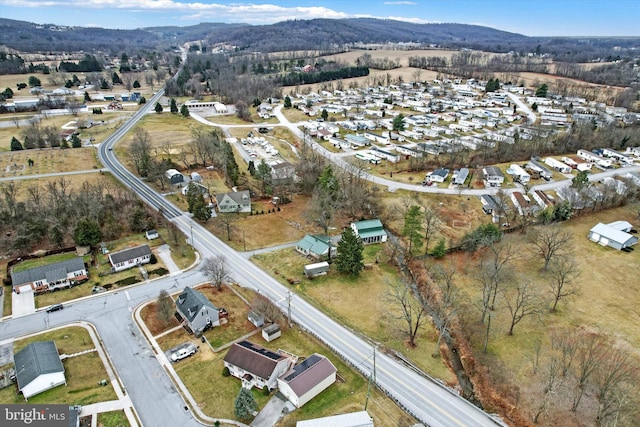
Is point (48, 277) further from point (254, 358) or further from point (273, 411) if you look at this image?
point (273, 411)

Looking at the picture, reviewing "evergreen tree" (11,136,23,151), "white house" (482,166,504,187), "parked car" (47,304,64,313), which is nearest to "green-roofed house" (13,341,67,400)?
"parked car" (47,304,64,313)

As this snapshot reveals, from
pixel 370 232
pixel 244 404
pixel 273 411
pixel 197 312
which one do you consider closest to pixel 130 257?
pixel 197 312

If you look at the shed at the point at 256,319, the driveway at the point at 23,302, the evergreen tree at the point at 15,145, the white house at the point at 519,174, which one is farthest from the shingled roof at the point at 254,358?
the evergreen tree at the point at 15,145

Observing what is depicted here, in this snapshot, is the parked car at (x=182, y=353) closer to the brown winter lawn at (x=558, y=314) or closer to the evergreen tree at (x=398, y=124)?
the brown winter lawn at (x=558, y=314)

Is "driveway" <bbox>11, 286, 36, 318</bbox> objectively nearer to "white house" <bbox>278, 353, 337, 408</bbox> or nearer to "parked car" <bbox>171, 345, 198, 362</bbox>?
"parked car" <bbox>171, 345, 198, 362</bbox>

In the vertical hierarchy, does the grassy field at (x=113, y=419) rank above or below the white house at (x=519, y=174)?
below

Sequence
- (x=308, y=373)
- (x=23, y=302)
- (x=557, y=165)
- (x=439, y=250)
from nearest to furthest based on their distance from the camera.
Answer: (x=308, y=373)
(x=23, y=302)
(x=439, y=250)
(x=557, y=165)
